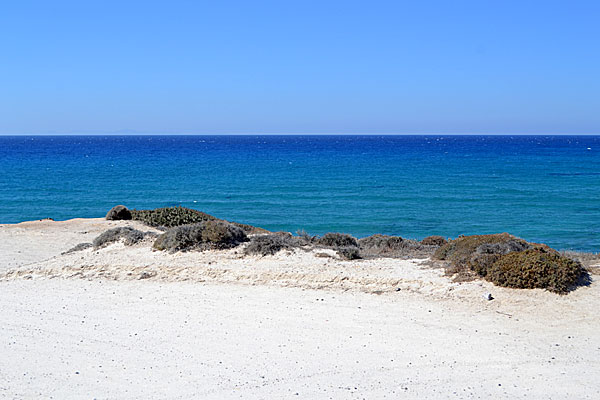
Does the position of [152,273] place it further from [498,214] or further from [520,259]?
[498,214]

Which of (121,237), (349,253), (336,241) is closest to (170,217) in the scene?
(121,237)

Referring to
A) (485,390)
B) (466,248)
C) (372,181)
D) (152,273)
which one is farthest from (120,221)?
(372,181)

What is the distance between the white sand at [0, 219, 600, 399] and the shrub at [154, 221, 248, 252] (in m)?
0.44

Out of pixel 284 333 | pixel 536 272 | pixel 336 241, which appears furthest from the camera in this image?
pixel 336 241

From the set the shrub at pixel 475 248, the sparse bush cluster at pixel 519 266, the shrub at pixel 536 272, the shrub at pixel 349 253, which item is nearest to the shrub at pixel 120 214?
the shrub at pixel 349 253

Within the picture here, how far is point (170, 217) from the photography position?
24484mm

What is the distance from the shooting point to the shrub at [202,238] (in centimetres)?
1561

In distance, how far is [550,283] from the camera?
37.2 feet

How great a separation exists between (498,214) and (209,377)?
2876 centimetres

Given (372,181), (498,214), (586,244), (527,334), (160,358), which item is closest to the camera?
(160,358)

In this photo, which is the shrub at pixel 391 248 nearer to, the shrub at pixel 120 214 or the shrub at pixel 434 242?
the shrub at pixel 434 242

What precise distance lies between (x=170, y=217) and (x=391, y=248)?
1141 centimetres

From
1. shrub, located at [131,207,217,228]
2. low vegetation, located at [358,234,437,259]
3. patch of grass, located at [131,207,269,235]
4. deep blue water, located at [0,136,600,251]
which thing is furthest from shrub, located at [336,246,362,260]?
deep blue water, located at [0,136,600,251]

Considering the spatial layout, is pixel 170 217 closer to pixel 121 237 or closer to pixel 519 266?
pixel 121 237
